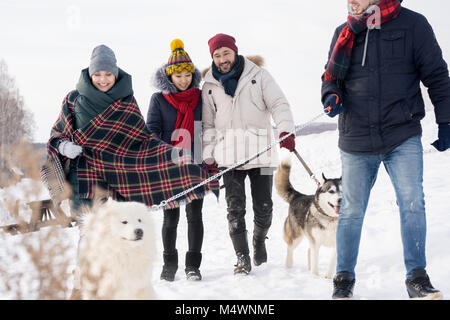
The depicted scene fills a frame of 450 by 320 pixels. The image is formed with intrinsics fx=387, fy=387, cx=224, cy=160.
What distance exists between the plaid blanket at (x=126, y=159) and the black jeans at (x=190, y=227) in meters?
0.39

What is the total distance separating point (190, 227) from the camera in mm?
Answer: 3494

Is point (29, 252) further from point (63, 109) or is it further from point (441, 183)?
point (441, 183)

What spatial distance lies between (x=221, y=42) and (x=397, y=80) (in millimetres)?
1595

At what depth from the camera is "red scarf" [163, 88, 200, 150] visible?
3.50 m

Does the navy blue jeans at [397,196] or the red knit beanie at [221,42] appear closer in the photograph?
the navy blue jeans at [397,196]

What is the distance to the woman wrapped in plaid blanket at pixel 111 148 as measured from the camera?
9.38 feet

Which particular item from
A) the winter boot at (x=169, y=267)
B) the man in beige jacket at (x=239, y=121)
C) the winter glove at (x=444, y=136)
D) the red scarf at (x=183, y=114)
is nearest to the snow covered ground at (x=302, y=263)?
the winter boot at (x=169, y=267)

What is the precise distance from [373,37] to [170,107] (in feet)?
6.00

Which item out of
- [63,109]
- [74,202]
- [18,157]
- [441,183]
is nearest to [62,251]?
[18,157]

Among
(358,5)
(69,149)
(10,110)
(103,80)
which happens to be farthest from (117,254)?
(10,110)

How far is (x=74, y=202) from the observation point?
2.83 m

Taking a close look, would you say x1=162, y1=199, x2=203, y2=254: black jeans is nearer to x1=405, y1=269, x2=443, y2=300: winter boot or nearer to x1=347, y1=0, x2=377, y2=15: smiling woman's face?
x1=405, y1=269, x2=443, y2=300: winter boot

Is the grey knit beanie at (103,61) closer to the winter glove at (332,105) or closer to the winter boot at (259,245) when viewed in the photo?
the winter glove at (332,105)

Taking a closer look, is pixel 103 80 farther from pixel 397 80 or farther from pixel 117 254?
pixel 397 80
